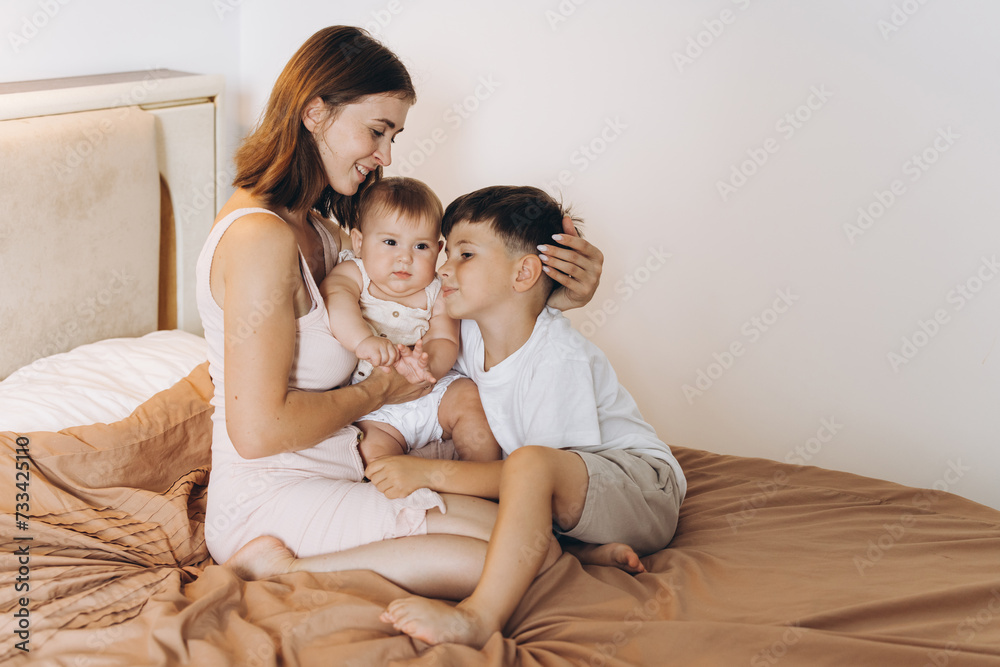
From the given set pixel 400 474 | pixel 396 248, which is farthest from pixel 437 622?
pixel 396 248

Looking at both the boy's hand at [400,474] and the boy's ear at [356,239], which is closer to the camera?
the boy's hand at [400,474]

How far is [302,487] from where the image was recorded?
134 centimetres

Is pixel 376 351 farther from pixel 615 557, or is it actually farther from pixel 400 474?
pixel 615 557

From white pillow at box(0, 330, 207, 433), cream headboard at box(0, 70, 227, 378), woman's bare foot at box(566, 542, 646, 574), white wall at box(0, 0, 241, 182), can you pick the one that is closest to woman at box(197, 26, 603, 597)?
woman's bare foot at box(566, 542, 646, 574)

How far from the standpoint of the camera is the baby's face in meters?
1.57

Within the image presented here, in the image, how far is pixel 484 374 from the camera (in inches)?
63.0

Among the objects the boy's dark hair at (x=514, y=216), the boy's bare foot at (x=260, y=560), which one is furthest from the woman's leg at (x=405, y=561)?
the boy's dark hair at (x=514, y=216)

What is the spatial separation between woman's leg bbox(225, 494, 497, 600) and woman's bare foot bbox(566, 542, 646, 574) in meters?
0.23

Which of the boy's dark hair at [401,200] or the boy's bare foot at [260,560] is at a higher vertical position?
the boy's dark hair at [401,200]

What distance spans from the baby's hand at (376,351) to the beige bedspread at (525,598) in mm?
410

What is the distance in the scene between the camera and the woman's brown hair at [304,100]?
141 centimetres

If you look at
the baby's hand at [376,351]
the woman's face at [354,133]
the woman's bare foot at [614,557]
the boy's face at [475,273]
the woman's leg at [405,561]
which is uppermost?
the woman's face at [354,133]

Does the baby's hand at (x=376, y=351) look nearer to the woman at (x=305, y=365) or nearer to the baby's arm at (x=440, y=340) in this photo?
the woman at (x=305, y=365)

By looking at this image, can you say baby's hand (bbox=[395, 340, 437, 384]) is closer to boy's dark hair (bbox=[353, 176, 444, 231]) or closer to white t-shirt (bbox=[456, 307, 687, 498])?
white t-shirt (bbox=[456, 307, 687, 498])
